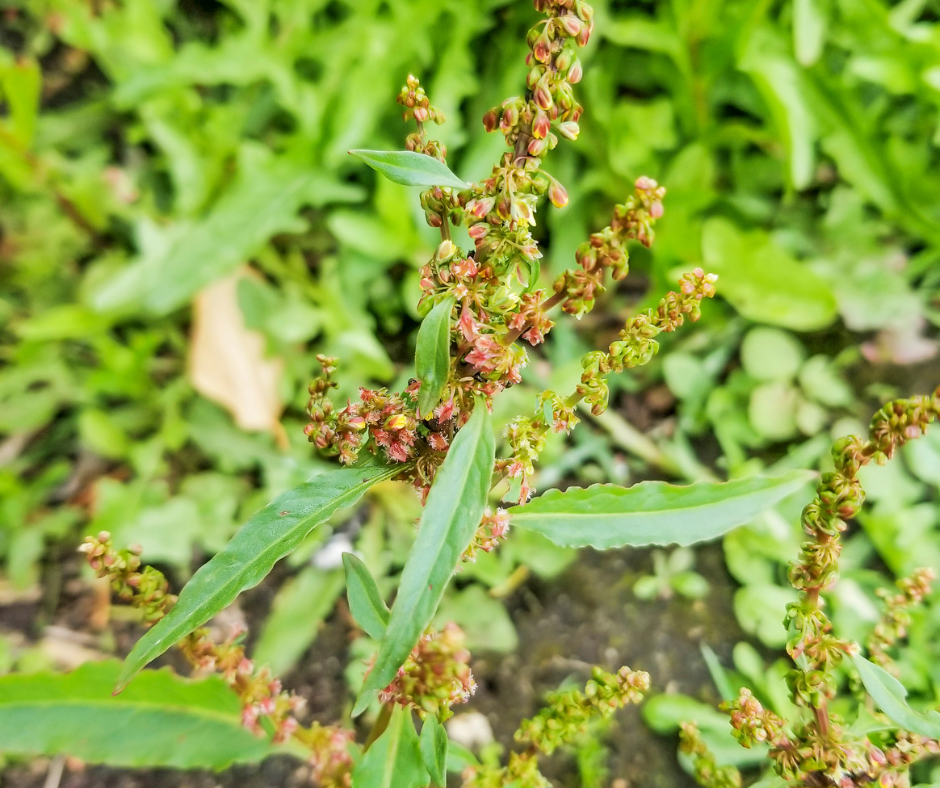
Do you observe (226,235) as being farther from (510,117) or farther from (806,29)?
(806,29)

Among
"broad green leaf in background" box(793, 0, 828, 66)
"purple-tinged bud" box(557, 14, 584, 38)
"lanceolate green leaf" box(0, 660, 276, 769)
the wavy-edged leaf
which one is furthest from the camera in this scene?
"broad green leaf in background" box(793, 0, 828, 66)

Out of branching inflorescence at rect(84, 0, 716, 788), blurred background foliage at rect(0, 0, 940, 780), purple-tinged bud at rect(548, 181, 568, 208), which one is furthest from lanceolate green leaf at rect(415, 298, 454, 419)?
blurred background foliage at rect(0, 0, 940, 780)

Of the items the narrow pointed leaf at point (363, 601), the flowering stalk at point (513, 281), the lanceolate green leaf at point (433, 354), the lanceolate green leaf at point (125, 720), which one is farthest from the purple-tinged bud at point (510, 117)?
the lanceolate green leaf at point (125, 720)

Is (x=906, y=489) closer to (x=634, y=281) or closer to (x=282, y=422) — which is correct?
(x=634, y=281)

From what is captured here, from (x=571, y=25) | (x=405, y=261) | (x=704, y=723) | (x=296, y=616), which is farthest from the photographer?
(x=405, y=261)

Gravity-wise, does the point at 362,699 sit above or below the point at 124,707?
above

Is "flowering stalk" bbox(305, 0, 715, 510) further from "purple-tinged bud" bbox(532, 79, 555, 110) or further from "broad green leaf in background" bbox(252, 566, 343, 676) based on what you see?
"broad green leaf in background" bbox(252, 566, 343, 676)

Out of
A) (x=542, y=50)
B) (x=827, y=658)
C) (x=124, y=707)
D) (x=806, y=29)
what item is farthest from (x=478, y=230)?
(x=806, y=29)
